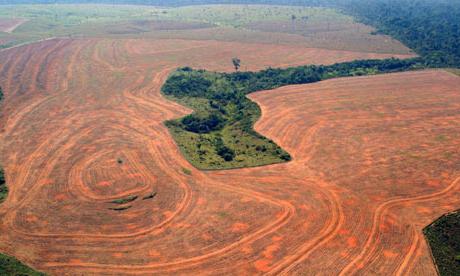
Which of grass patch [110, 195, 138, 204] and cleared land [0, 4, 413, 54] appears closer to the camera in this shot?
grass patch [110, 195, 138, 204]

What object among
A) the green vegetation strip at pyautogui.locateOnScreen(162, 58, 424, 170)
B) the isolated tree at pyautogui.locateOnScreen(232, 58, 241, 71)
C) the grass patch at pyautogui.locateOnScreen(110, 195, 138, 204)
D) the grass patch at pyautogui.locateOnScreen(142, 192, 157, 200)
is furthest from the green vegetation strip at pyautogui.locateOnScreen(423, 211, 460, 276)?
the isolated tree at pyautogui.locateOnScreen(232, 58, 241, 71)

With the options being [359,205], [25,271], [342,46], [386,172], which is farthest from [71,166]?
[342,46]

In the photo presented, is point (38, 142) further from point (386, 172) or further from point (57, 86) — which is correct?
point (386, 172)

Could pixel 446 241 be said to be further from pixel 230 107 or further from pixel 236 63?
pixel 236 63

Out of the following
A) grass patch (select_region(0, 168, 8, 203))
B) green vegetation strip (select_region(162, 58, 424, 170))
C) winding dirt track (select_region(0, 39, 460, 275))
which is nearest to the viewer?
winding dirt track (select_region(0, 39, 460, 275))

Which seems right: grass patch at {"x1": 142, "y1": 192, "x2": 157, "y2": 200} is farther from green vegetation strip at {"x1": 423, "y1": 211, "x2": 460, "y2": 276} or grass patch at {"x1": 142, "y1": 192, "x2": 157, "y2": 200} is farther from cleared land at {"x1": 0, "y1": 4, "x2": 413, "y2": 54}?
cleared land at {"x1": 0, "y1": 4, "x2": 413, "y2": 54}

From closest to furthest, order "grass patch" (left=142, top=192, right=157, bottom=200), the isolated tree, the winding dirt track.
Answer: the winding dirt track, "grass patch" (left=142, top=192, right=157, bottom=200), the isolated tree

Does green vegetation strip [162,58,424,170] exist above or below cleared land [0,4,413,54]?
below
